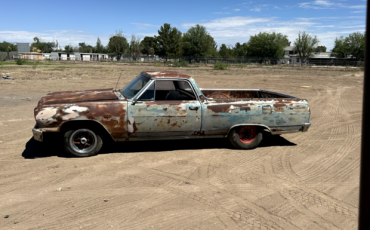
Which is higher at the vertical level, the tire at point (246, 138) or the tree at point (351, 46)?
the tree at point (351, 46)

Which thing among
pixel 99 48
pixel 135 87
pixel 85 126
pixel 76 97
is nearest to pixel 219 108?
pixel 135 87

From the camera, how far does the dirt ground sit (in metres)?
3.60

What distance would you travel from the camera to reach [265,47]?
7819 cm

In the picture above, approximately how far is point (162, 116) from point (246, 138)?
192 cm

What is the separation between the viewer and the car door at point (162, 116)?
18.4 ft

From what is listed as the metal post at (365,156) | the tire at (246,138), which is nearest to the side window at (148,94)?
the tire at (246,138)

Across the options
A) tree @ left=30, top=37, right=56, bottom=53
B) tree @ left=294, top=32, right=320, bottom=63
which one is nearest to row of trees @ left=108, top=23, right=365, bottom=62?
tree @ left=294, top=32, right=320, bottom=63

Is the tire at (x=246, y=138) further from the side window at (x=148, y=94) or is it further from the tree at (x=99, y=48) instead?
the tree at (x=99, y=48)

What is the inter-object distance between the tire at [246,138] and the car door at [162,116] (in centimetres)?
89

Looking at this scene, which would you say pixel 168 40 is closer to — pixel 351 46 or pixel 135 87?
pixel 351 46

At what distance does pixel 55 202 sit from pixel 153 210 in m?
1.33

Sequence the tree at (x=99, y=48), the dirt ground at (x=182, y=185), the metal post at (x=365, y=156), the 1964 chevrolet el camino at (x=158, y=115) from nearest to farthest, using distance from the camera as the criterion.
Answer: the metal post at (x=365, y=156), the dirt ground at (x=182, y=185), the 1964 chevrolet el camino at (x=158, y=115), the tree at (x=99, y=48)

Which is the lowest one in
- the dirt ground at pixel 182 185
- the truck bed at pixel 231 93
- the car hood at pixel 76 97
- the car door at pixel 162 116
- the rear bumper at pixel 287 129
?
the dirt ground at pixel 182 185

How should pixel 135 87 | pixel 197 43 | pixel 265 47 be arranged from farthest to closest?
pixel 265 47 < pixel 197 43 < pixel 135 87
